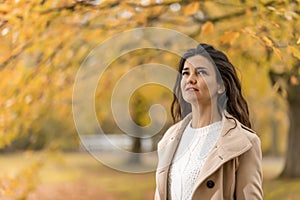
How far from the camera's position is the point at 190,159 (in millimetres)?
1652

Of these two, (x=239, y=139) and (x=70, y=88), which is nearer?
(x=239, y=139)

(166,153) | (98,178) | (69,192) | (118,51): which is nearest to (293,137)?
(118,51)

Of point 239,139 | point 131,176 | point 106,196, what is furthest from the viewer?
point 131,176

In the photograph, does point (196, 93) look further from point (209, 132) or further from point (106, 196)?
point (106, 196)

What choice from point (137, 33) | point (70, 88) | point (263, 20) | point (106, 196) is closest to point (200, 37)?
point (137, 33)

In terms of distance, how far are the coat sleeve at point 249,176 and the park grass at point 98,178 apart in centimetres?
324

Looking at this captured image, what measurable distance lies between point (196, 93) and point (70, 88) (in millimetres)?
3678

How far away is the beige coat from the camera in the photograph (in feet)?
5.11

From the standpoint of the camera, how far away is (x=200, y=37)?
4.64 metres

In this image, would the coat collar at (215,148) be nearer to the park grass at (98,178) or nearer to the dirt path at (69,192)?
the park grass at (98,178)

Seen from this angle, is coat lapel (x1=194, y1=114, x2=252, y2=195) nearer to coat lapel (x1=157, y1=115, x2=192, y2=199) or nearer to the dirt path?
coat lapel (x1=157, y1=115, x2=192, y2=199)

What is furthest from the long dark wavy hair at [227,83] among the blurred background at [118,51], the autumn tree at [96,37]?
the autumn tree at [96,37]

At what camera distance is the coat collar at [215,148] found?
1.58 meters

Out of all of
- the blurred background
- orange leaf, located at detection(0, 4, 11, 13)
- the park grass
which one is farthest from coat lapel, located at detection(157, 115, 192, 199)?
the park grass
